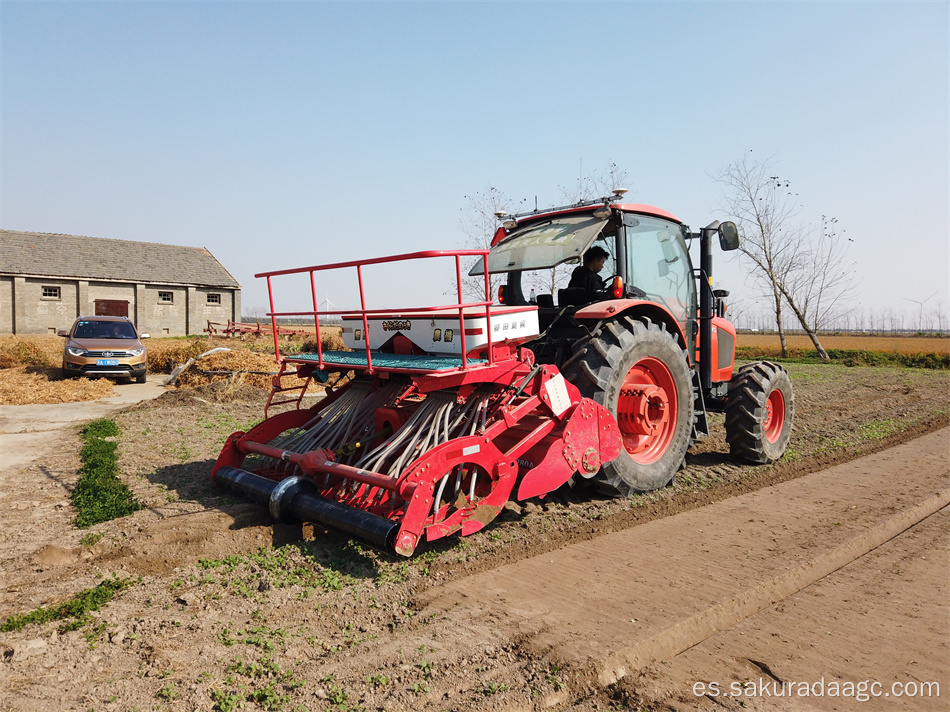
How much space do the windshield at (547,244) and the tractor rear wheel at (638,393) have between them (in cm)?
74

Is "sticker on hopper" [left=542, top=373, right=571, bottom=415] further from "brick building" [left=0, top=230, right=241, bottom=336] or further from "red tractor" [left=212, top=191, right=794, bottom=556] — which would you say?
"brick building" [left=0, top=230, right=241, bottom=336]

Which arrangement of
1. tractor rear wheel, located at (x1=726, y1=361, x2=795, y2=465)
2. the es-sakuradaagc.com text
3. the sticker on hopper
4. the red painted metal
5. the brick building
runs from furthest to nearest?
the brick building → tractor rear wheel, located at (x1=726, y1=361, x2=795, y2=465) → the sticker on hopper → the red painted metal → the es-sakuradaagc.com text

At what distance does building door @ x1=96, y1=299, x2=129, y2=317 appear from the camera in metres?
29.5

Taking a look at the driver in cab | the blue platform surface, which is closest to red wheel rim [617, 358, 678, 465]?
the driver in cab

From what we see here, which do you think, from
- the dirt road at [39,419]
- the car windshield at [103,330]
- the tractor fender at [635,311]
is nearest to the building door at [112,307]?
the car windshield at [103,330]

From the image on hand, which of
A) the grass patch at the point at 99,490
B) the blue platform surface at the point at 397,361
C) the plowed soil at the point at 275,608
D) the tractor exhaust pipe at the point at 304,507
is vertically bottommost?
the plowed soil at the point at 275,608

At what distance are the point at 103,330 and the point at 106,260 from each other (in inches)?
706

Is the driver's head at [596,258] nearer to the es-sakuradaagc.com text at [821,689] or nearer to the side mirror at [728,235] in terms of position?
the side mirror at [728,235]

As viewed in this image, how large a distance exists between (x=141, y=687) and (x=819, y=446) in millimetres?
7731

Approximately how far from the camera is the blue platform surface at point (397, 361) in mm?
4220

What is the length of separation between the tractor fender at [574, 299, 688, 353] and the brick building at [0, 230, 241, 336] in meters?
29.9

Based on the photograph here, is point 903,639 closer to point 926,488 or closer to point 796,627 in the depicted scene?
point 796,627

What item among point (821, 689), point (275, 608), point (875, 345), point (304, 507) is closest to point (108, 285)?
Result: point (304, 507)

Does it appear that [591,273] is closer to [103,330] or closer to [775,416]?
[775,416]
